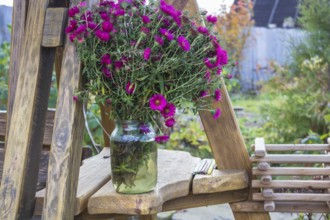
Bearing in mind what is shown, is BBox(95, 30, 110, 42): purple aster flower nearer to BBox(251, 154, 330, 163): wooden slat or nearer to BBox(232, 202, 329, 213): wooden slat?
BBox(251, 154, 330, 163): wooden slat

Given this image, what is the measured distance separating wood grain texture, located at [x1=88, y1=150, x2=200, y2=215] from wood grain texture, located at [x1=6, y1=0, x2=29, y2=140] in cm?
36

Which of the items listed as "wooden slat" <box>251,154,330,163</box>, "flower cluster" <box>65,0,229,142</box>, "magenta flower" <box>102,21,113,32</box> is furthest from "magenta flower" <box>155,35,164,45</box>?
"wooden slat" <box>251,154,330,163</box>

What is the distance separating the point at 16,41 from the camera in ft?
4.71

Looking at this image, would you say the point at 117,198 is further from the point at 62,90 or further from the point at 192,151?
the point at 192,151

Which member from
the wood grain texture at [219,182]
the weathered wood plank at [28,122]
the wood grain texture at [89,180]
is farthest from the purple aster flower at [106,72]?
the wood grain texture at [219,182]

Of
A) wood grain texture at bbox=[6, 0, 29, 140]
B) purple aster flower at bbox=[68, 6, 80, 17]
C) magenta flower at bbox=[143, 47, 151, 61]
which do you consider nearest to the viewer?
magenta flower at bbox=[143, 47, 151, 61]

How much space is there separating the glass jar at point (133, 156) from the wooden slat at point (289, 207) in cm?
48

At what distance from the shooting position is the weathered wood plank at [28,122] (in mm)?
A: 1264

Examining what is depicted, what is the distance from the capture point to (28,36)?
1328mm

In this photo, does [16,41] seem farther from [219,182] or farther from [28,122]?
[219,182]

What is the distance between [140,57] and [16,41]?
1.54 ft

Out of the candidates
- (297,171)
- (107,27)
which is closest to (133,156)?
(107,27)

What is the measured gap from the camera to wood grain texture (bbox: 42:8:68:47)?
1.30 metres

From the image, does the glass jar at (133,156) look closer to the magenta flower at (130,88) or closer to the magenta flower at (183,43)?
the magenta flower at (130,88)
